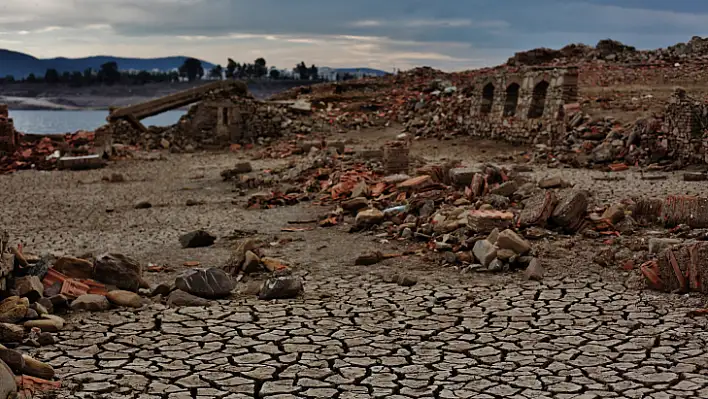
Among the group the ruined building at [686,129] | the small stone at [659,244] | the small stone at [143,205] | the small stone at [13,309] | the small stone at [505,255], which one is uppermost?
the ruined building at [686,129]

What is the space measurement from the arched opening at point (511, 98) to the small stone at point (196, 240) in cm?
1261

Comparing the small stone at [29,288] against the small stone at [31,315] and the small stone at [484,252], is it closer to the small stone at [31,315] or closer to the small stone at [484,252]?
the small stone at [31,315]

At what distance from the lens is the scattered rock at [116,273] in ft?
Answer: 24.7

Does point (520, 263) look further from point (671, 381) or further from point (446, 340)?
point (671, 381)

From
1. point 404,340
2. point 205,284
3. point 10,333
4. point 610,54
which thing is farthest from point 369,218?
point 610,54

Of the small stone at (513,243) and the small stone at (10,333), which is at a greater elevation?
the small stone at (513,243)

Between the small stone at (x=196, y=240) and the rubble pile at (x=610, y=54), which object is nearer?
the small stone at (x=196, y=240)

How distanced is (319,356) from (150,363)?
4.14 feet

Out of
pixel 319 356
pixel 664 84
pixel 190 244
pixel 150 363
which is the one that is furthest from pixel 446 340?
pixel 664 84

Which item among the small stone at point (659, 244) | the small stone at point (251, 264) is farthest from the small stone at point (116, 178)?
the small stone at point (659, 244)

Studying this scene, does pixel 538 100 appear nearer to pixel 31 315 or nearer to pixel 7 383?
pixel 31 315

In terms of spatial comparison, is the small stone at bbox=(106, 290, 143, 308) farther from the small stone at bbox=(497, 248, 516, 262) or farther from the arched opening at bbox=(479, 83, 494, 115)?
the arched opening at bbox=(479, 83, 494, 115)

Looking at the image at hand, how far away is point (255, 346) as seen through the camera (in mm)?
5957

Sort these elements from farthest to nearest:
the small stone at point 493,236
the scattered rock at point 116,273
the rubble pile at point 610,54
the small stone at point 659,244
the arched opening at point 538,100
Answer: the rubble pile at point 610,54 → the arched opening at point 538,100 → the small stone at point 493,236 → the small stone at point 659,244 → the scattered rock at point 116,273
